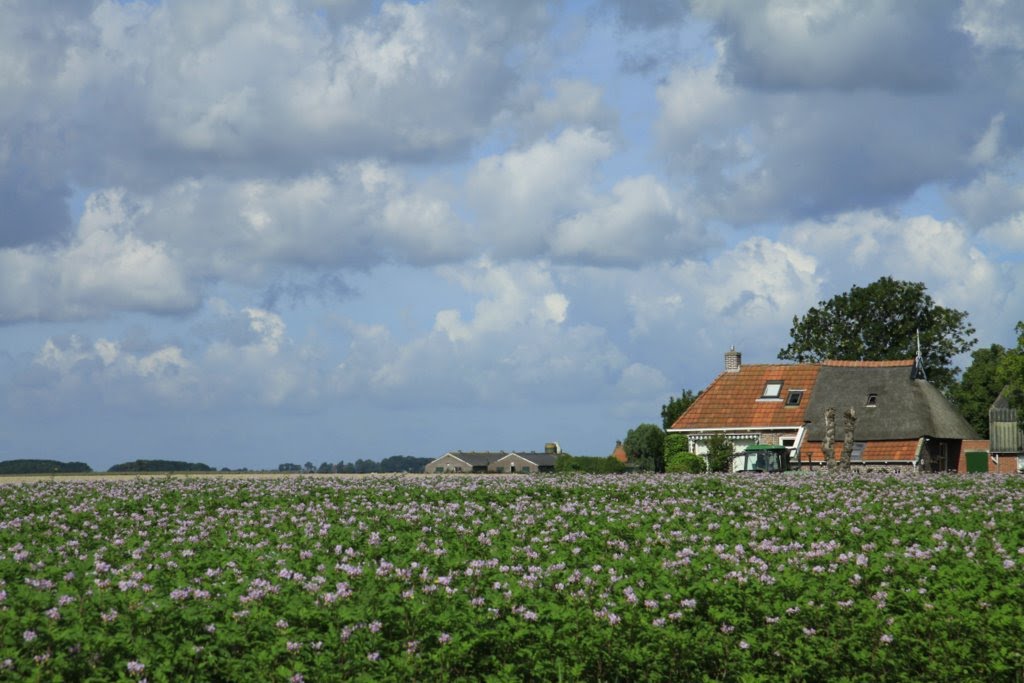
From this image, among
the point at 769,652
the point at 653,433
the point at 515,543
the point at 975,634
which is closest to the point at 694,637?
the point at 769,652

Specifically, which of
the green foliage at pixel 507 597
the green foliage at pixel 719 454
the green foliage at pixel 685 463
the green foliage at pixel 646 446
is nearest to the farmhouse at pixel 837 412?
the green foliage at pixel 685 463

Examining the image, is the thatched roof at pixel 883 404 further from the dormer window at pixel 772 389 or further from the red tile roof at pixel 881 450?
the dormer window at pixel 772 389

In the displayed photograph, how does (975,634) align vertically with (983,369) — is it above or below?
below

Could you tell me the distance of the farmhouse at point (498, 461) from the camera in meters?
116

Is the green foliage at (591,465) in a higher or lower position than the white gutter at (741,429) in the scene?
lower

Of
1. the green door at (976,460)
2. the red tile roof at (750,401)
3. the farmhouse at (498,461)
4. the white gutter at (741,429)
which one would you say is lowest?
the farmhouse at (498,461)

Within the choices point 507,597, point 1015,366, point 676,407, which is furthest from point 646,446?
point 507,597

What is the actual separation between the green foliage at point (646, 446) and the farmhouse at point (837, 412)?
520 inches

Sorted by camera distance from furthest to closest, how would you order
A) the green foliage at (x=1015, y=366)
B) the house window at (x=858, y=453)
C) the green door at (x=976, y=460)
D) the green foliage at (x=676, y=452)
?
the green door at (x=976, y=460) < the house window at (x=858, y=453) < the green foliage at (x=676, y=452) < the green foliage at (x=1015, y=366)

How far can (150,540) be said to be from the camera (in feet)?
57.8

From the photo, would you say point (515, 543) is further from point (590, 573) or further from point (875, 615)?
point (875, 615)

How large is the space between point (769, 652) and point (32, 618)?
7566 millimetres

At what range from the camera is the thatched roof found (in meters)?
61.4

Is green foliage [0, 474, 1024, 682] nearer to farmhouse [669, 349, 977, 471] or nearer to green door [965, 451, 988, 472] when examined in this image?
farmhouse [669, 349, 977, 471]
